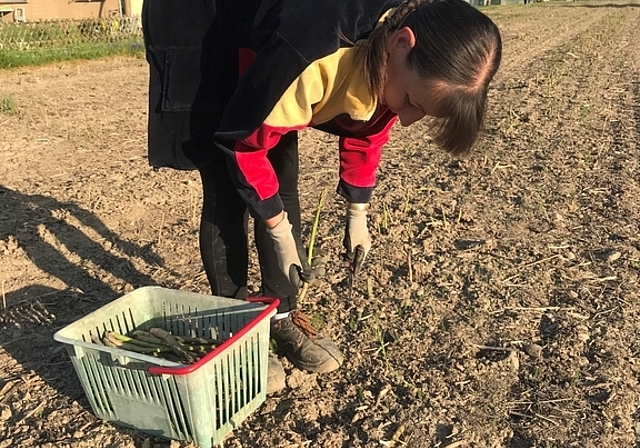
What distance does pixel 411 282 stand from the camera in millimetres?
2662

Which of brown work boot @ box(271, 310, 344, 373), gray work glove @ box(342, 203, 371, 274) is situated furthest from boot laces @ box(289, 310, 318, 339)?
gray work glove @ box(342, 203, 371, 274)

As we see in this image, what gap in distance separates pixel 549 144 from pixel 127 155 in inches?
113

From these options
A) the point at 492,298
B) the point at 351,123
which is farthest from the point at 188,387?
the point at 492,298

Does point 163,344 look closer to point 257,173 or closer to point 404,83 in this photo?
point 257,173

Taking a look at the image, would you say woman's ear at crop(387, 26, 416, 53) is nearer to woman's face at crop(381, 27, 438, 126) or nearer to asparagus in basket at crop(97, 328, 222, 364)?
woman's face at crop(381, 27, 438, 126)

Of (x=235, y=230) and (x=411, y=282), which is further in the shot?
(x=411, y=282)

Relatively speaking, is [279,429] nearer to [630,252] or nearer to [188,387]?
[188,387]

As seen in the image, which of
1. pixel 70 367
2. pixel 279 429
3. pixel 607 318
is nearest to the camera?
pixel 279 429

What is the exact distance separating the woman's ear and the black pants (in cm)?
58

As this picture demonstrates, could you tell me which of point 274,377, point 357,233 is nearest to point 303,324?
point 274,377

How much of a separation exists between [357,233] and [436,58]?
81 cm

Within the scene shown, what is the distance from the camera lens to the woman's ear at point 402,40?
1.39 metres

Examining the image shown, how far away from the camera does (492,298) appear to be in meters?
2.55

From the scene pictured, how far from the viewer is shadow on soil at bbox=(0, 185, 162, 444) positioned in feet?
7.29
